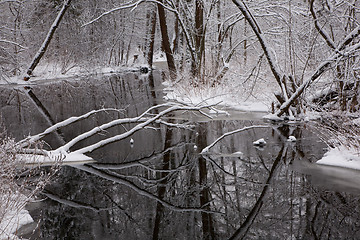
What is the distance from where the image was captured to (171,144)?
9.19 m

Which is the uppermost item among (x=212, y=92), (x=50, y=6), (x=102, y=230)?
(x=50, y=6)

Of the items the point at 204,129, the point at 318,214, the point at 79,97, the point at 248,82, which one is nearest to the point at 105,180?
the point at 318,214

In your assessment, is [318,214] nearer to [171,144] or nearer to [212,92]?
[171,144]

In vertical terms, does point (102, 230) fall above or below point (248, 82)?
below

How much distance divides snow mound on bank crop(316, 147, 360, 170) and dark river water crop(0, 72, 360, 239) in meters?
0.25

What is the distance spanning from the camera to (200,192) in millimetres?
6113

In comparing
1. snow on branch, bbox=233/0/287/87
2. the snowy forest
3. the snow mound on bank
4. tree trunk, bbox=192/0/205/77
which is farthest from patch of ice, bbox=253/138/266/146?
tree trunk, bbox=192/0/205/77

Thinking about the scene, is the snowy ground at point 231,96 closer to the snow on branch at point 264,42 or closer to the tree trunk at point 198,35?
the tree trunk at point 198,35

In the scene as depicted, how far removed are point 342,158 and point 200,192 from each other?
284cm

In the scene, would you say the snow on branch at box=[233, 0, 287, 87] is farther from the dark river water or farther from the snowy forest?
the dark river water

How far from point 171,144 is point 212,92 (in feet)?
19.7

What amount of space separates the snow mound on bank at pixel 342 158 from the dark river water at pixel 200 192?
0.81ft

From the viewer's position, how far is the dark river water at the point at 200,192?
15.9 ft

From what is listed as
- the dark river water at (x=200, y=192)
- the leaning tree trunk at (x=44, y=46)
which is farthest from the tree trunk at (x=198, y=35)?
the leaning tree trunk at (x=44, y=46)
